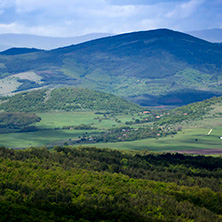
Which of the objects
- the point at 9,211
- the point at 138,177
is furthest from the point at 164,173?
the point at 9,211

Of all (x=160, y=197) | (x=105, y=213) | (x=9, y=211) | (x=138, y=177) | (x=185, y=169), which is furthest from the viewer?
(x=185, y=169)

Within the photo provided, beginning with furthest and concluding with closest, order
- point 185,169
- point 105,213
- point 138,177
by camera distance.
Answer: point 185,169 → point 138,177 → point 105,213

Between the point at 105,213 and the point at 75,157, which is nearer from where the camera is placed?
the point at 105,213

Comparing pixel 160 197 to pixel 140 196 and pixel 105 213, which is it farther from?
pixel 105 213

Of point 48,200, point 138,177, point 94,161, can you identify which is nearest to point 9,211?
point 48,200

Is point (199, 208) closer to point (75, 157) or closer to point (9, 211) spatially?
point (9, 211)

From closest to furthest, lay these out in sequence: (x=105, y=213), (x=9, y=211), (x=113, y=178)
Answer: (x=9, y=211), (x=105, y=213), (x=113, y=178)
